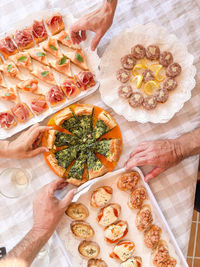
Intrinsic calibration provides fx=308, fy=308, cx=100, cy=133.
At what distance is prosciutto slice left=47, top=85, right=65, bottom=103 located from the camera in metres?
2.70

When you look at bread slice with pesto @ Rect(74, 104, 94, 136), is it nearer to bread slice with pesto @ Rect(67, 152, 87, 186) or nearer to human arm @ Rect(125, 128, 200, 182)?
bread slice with pesto @ Rect(67, 152, 87, 186)

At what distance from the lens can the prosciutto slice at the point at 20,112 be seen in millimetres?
2668

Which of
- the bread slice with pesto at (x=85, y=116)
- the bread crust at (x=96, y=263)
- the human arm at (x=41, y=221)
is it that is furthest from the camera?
the bread slice with pesto at (x=85, y=116)

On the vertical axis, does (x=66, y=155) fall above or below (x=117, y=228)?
above

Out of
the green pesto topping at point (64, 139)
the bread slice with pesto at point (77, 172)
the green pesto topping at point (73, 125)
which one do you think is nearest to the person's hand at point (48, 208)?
the bread slice with pesto at point (77, 172)

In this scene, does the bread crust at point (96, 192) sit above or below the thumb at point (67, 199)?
below

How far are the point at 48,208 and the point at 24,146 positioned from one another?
55 cm

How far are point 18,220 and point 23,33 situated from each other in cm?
164

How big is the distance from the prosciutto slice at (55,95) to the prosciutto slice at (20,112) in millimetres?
234

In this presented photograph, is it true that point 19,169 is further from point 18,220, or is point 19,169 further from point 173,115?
point 173,115

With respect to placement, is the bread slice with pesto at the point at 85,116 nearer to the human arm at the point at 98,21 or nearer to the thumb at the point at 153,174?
the human arm at the point at 98,21

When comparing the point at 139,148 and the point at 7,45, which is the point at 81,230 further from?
the point at 7,45

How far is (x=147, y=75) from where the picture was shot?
9.00 feet

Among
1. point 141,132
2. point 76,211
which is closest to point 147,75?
point 141,132
